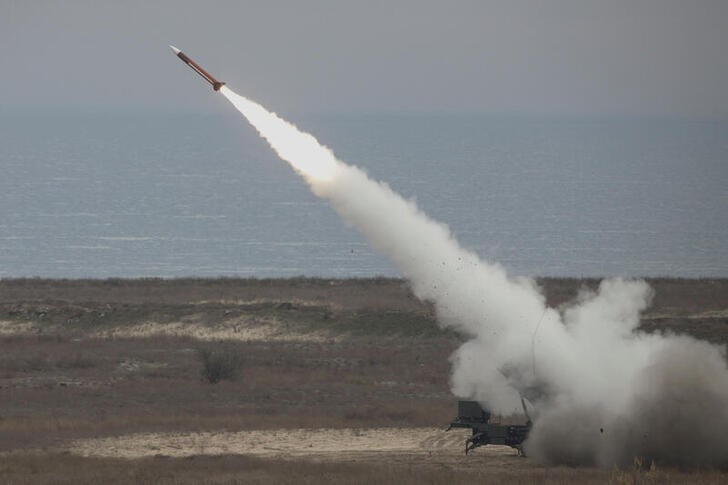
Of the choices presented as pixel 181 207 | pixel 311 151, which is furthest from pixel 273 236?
pixel 311 151

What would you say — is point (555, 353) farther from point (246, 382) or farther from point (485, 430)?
point (246, 382)

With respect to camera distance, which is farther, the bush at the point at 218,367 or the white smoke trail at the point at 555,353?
the bush at the point at 218,367

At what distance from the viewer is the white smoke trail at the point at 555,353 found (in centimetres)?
3250

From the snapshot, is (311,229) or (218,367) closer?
(218,367)

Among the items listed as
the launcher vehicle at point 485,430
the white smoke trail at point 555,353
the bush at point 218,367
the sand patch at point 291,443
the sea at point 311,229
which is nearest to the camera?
the white smoke trail at point 555,353

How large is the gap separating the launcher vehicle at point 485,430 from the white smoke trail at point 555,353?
0.57m

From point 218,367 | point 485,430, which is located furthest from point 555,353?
point 218,367

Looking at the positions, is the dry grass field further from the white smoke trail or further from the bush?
the white smoke trail

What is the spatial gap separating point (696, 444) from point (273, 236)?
339 ft

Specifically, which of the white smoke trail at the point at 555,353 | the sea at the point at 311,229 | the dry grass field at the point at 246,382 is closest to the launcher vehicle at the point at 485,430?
the dry grass field at the point at 246,382

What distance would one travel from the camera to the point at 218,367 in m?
45.2

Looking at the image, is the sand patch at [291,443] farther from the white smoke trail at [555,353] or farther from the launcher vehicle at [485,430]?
the white smoke trail at [555,353]

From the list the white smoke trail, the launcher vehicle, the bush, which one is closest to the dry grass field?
the bush

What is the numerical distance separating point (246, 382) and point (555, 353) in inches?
525
